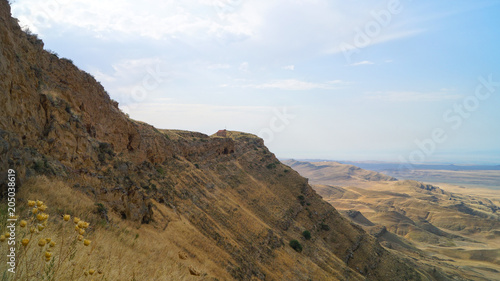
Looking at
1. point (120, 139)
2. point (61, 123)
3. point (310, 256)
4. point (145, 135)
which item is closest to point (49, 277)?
point (61, 123)

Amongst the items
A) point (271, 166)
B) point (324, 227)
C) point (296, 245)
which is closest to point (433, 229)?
point (324, 227)

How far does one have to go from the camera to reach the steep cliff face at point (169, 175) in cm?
1077

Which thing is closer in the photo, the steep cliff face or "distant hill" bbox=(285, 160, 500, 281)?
the steep cliff face

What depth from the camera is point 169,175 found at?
24.5 meters

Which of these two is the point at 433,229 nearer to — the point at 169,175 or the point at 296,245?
the point at 296,245

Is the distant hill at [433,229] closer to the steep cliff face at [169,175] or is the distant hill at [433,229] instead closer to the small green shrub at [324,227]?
the small green shrub at [324,227]

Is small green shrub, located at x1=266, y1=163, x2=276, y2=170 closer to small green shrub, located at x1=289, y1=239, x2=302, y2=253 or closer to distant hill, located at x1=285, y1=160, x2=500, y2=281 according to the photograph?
small green shrub, located at x1=289, y1=239, x2=302, y2=253

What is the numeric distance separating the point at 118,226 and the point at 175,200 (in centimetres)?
1116

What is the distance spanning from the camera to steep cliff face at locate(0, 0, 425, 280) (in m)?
10.8

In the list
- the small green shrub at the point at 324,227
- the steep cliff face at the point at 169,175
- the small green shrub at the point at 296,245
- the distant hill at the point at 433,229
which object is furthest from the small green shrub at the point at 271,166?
the distant hill at the point at 433,229

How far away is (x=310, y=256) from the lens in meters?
27.5

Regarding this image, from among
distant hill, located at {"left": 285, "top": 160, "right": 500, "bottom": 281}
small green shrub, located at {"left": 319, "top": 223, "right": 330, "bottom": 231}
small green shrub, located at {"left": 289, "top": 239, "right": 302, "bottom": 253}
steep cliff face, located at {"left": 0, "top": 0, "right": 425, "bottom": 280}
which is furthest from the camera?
distant hill, located at {"left": 285, "top": 160, "right": 500, "bottom": 281}

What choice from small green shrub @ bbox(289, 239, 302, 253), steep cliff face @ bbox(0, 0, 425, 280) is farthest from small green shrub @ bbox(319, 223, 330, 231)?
small green shrub @ bbox(289, 239, 302, 253)

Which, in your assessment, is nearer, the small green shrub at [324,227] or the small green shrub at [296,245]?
the small green shrub at [296,245]
